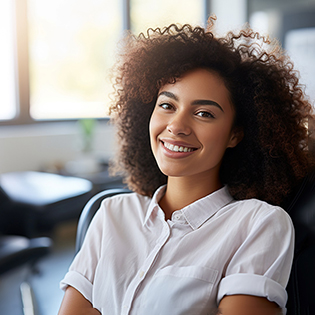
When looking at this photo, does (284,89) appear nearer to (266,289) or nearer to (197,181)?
(197,181)

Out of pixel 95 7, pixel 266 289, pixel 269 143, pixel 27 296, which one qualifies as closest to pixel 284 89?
pixel 269 143

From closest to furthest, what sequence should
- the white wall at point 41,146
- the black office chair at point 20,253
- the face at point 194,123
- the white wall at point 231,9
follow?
1. the face at point 194,123
2. the black office chair at point 20,253
3. the white wall at point 231,9
4. the white wall at point 41,146

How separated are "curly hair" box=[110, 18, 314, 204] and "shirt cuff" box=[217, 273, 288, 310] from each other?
14 centimetres

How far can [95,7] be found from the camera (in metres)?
2.68

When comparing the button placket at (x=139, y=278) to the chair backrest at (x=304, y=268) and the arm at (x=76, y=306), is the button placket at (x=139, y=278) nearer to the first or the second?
the arm at (x=76, y=306)

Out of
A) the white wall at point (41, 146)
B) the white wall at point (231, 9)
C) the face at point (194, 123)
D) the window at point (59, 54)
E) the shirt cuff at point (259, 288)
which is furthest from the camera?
the window at point (59, 54)

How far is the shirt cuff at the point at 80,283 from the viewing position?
25.2 inches

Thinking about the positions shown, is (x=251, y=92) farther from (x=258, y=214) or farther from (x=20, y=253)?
(x=20, y=253)

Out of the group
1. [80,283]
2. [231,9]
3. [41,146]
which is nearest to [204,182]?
[80,283]

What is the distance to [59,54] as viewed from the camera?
8.95 feet

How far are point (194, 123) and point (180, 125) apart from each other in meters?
0.02

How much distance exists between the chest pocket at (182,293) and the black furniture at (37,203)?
0.98 meters

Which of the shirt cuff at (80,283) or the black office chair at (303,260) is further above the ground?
the black office chair at (303,260)

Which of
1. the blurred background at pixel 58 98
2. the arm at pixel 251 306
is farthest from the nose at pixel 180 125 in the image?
the blurred background at pixel 58 98
